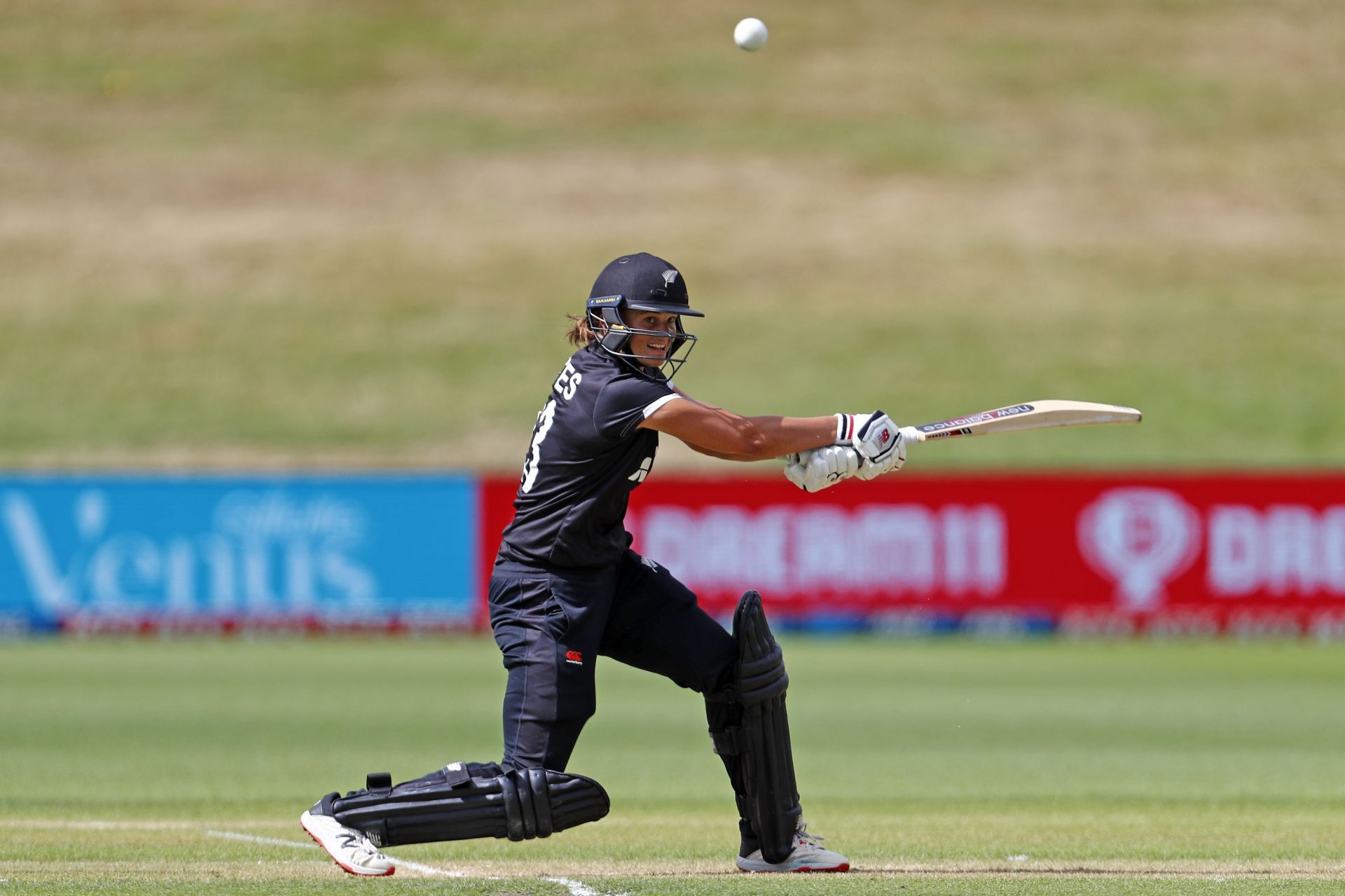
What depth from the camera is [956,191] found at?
4028 cm

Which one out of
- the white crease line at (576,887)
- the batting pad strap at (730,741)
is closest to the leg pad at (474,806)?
the white crease line at (576,887)

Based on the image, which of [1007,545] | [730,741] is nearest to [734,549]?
[1007,545]

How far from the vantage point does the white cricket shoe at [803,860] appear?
23.2 ft

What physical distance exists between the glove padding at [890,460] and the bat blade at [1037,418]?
293 millimetres

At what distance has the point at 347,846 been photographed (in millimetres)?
6586

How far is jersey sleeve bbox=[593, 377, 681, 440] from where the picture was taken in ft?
21.8

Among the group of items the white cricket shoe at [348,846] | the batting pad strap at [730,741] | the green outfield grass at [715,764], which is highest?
the batting pad strap at [730,741]

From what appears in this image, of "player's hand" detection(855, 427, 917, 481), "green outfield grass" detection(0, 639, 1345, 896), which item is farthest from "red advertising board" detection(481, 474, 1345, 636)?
"player's hand" detection(855, 427, 917, 481)

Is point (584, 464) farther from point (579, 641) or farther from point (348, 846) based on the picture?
point (348, 846)

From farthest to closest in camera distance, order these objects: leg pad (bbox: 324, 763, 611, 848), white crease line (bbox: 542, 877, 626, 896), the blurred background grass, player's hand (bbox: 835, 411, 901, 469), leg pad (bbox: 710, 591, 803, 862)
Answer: the blurred background grass, leg pad (bbox: 710, 591, 803, 862), player's hand (bbox: 835, 411, 901, 469), leg pad (bbox: 324, 763, 611, 848), white crease line (bbox: 542, 877, 626, 896)

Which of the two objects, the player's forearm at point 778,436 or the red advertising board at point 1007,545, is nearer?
the player's forearm at point 778,436

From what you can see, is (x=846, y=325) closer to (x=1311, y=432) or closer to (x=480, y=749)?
(x=1311, y=432)

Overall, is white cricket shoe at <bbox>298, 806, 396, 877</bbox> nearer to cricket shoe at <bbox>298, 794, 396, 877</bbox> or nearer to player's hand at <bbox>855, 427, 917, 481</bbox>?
cricket shoe at <bbox>298, 794, 396, 877</bbox>

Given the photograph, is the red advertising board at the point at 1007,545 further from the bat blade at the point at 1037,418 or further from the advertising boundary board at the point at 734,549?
the bat blade at the point at 1037,418
